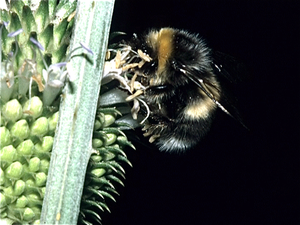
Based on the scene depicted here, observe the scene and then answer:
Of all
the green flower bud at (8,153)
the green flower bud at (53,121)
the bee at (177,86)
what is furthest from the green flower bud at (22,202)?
the bee at (177,86)

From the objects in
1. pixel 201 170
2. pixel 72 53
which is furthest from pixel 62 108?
pixel 201 170

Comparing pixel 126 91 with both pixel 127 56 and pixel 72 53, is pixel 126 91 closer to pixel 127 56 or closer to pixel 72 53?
pixel 127 56

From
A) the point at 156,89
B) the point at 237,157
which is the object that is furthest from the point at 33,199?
the point at 237,157

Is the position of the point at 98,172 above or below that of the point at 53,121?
below

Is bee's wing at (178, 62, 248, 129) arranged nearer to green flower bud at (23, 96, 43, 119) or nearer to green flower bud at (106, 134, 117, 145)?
green flower bud at (106, 134, 117, 145)

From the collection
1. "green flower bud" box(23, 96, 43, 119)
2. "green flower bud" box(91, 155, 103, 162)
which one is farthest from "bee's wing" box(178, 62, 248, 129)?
"green flower bud" box(23, 96, 43, 119)

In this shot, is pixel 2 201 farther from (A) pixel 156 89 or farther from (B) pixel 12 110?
(A) pixel 156 89

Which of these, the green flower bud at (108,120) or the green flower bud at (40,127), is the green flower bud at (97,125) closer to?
the green flower bud at (108,120)
